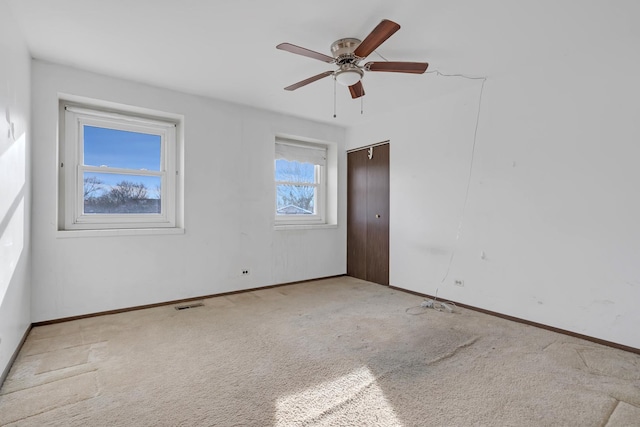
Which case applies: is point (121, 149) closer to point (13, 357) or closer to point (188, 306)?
A: point (188, 306)

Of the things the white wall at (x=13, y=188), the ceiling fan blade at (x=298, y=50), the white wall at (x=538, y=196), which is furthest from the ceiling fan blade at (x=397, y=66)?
the white wall at (x=13, y=188)

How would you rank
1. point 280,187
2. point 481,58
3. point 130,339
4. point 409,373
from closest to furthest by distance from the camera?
point 409,373, point 130,339, point 481,58, point 280,187

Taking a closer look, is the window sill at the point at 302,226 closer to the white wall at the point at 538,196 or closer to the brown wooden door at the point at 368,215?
the brown wooden door at the point at 368,215

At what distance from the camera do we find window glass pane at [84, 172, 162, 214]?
3.35m

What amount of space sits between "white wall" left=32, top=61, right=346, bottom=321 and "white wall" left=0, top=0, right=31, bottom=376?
22 centimetres

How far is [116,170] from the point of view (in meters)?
3.46

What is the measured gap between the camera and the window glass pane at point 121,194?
335 centimetres

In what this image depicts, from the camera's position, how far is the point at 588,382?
6.59ft

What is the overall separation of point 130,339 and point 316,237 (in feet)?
9.21

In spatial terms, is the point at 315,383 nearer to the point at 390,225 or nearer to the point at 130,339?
the point at 130,339

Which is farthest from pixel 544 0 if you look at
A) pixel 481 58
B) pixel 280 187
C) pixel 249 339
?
pixel 280 187

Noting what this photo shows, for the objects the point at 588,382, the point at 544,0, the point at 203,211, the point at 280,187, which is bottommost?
the point at 588,382

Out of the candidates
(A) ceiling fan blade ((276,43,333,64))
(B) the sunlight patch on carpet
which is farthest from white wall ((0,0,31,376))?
(B) the sunlight patch on carpet

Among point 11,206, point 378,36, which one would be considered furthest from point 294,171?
point 11,206
